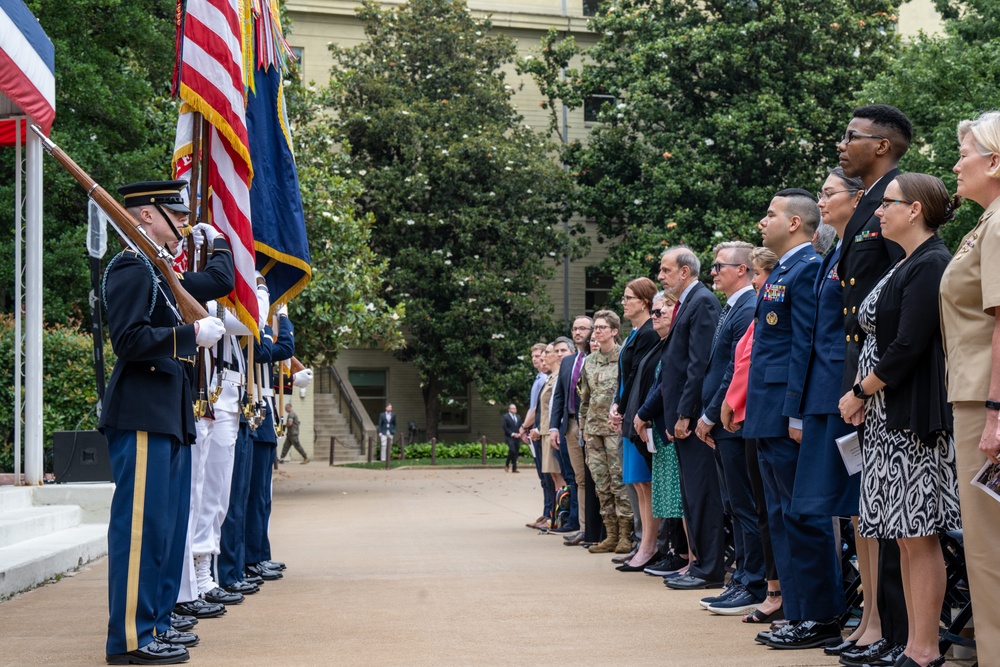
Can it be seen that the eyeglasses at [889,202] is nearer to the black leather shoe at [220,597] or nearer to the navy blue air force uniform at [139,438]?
the navy blue air force uniform at [139,438]

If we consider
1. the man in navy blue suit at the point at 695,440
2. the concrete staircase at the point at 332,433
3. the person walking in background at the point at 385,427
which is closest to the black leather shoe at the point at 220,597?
the man in navy blue suit at the point at 695,440

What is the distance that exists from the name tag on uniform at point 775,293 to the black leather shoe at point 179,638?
3.82 meters

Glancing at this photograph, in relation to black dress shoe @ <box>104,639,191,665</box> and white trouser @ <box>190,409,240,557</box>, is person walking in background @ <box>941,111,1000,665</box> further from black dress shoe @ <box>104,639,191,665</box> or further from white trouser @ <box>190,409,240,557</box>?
white trouser @ <box>190,409,240,557</box>

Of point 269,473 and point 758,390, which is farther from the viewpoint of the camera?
point 269,473

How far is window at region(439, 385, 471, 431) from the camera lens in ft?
139

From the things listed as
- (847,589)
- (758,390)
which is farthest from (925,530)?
(847,589)

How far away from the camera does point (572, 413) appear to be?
1330 centimetres

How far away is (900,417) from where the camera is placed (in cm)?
557

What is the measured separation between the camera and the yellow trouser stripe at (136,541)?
618 centimetres

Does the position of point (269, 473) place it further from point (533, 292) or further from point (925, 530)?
point (533, 292)

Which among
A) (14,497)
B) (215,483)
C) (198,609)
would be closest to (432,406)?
(14,497)

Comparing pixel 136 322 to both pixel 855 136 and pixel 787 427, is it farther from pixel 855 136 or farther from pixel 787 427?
pixel 855 136

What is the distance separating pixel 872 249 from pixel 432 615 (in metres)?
3.73

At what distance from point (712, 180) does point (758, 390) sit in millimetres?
24514
